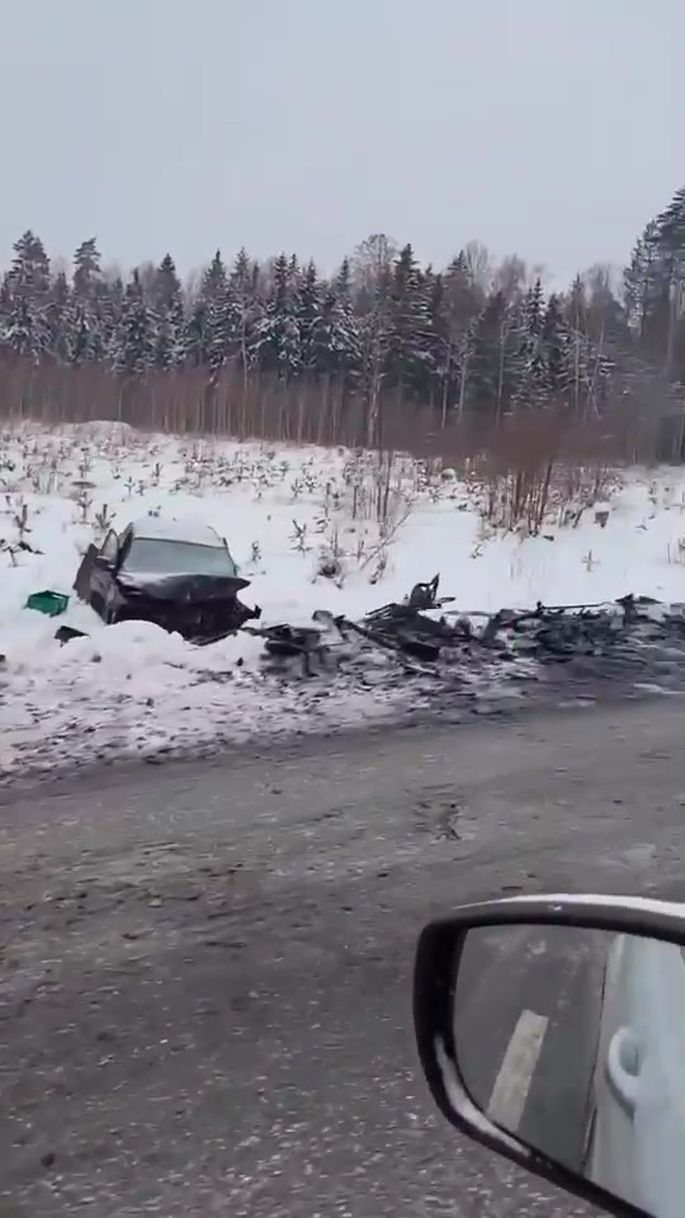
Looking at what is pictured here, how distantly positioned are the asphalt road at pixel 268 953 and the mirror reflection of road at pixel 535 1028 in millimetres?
944

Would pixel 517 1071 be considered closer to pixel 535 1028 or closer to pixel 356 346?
pixel 535 1028

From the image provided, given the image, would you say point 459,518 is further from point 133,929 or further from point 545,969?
point 545,969

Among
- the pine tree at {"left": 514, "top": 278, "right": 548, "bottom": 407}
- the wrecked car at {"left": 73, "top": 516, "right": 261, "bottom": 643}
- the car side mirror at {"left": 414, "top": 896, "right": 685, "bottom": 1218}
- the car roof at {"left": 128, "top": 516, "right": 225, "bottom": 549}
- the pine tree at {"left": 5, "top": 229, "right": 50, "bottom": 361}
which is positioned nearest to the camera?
the car side mirror at {"left": 414, "top": 896, "right": 685, "bottom": 1218}

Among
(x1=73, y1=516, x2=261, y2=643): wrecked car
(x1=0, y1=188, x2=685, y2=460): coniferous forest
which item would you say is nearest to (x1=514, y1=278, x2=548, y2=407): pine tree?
(x1=0, y1=188, x2=685, y2=460): coniferous forest

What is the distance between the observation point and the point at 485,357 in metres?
47.5

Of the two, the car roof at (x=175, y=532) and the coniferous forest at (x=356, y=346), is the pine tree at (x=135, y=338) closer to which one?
the coniferous forest at (x=356, y=346)

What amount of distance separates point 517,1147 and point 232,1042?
6.63 ft

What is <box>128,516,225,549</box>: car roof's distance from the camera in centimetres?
1102

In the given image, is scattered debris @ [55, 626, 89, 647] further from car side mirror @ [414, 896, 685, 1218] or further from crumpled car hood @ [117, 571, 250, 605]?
car side mirror @ [414, 896, 685, 1218]

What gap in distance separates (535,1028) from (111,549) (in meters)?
10.1

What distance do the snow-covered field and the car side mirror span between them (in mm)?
4740

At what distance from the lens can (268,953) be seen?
3.95 m

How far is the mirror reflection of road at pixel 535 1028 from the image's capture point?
1560mm

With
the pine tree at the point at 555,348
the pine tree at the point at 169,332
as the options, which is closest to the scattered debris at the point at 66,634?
the pine tree at the point at 555,348
